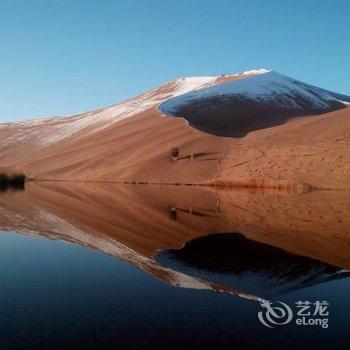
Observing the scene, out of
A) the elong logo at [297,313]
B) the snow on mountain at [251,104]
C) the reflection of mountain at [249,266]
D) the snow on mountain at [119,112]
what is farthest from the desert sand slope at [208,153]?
the elong logo at [297,313]

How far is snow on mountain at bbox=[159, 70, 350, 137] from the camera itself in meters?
128

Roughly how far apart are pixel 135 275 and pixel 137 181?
7854cm

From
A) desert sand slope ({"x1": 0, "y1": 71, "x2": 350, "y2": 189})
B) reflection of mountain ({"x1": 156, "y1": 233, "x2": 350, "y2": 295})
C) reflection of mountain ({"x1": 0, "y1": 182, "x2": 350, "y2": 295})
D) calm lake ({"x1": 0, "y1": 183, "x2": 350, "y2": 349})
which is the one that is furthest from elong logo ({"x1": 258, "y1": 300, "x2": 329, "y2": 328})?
desert sand slope ({"x1": 0, "y1": 71, "x2": 350, "y2": 189})

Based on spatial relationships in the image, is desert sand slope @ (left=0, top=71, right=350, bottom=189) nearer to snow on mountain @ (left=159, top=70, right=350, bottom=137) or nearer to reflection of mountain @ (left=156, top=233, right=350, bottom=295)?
snow on mountain @ (left=159, top=70, right=350, bottom=137)

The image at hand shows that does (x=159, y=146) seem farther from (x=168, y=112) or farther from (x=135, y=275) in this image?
(x=135, y=275)

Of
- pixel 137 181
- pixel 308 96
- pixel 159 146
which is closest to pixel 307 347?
pixel 137 181

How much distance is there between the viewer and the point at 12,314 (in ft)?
47.0

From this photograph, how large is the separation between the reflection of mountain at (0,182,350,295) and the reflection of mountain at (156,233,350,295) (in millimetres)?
697

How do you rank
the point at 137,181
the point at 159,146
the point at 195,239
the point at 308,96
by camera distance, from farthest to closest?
the point at 308,96 < the point at 159,146 < the point at 137,181 < the point at 195,239

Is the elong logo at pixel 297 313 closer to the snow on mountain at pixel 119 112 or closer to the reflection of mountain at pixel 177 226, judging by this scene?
the reflection of mountain at pixel 177 226

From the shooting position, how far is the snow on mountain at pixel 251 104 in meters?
128

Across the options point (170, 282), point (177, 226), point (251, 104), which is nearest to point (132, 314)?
point (170, 282)

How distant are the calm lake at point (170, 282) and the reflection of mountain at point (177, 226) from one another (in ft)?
0.34

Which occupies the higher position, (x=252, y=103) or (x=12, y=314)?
(x=252, y=103)
